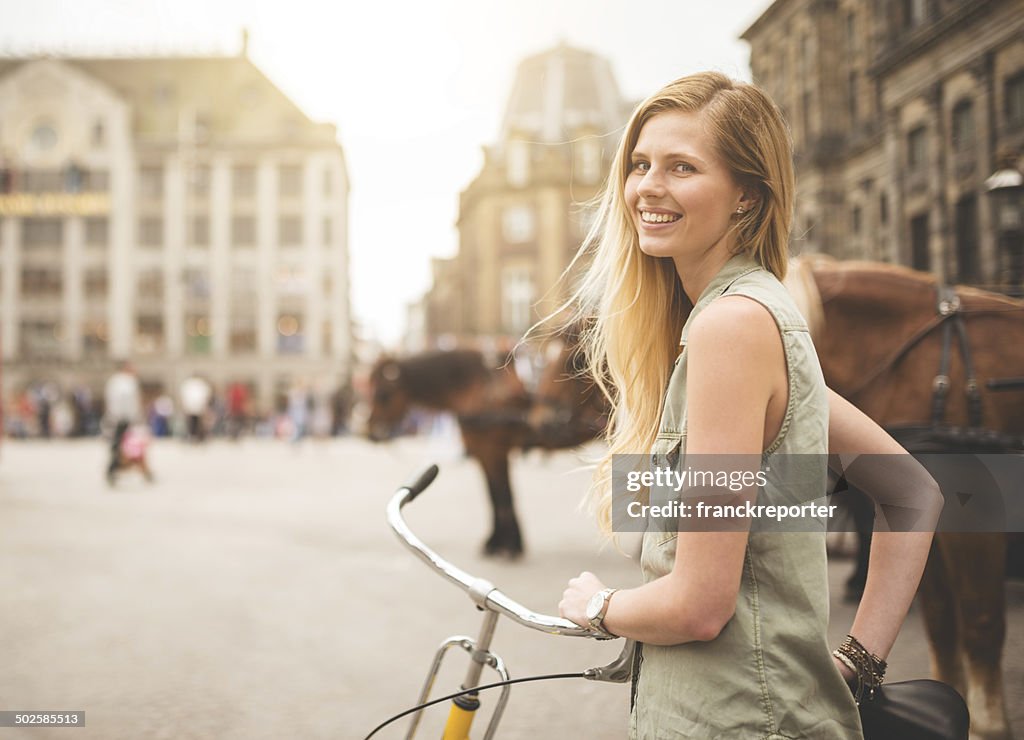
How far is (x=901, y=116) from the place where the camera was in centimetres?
430

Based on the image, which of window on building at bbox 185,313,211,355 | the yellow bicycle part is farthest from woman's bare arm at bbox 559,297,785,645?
window on building at bbox 185,313,211,355

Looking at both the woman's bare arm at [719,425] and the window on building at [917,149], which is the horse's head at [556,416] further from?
the woman's bare arm at [719,425]

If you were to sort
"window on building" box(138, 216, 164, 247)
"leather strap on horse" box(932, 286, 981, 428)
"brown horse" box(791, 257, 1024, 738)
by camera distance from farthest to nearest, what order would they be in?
"window on building" box(138, 216, 164, 247) < "leather strap on horse" box(932, 286, 981, 428) < "brown horse" box(791, 257, 1024, 738)

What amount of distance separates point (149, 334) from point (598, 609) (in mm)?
45756

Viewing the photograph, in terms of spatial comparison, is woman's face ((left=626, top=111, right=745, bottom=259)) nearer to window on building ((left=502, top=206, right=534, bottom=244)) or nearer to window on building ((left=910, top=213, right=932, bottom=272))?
window on building ((left=910, top=213, right=932, bottom=272))

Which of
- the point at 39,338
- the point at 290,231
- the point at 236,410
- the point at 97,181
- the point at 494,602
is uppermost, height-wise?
the point at 97,181

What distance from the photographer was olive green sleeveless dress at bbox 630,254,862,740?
1.22 m

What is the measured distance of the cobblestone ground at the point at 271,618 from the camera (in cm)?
358

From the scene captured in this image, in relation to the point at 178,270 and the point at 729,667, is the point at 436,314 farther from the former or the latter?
the point at 729,667

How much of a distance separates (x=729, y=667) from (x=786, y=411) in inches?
14.8

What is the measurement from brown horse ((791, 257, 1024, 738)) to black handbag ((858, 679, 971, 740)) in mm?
1229

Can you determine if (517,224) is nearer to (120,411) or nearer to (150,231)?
(150,231)

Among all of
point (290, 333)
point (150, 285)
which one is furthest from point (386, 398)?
point (150, 285)

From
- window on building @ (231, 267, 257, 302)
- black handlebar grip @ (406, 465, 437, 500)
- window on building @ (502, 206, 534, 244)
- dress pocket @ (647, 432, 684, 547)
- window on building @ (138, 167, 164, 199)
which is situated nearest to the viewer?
dress pocket @ (647, 432, 684, 547)
